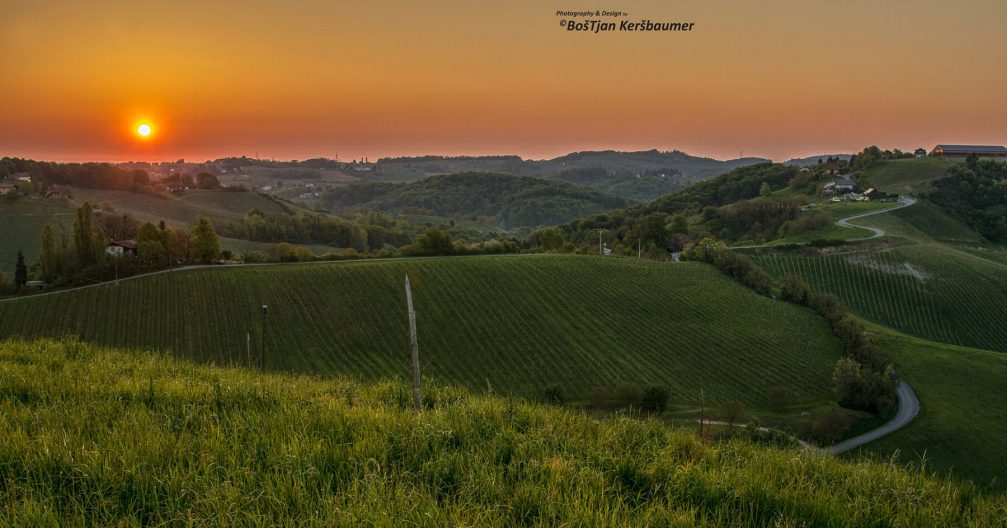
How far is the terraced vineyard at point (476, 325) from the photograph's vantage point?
54.5 meters

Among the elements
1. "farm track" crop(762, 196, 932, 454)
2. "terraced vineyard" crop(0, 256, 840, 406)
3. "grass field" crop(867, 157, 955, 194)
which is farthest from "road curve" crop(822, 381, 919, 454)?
"grass field" crop(867, 157, 955, 194)

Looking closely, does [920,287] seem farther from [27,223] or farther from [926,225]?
[27,223]

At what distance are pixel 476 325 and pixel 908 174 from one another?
618 feet

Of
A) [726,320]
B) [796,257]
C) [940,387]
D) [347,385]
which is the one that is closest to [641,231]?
[796,257]

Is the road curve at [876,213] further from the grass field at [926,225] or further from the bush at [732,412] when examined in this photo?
the bush at [732,412]

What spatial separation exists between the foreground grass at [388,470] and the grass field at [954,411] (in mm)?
36883

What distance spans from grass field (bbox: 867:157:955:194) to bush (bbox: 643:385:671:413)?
164287 mm

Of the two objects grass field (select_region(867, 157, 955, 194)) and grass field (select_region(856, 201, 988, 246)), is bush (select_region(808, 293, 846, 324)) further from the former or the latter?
grass field (select_region(867, 157, 955, 194))

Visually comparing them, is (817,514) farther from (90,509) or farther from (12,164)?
(12,164)

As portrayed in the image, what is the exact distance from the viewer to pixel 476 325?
63219 millimetres

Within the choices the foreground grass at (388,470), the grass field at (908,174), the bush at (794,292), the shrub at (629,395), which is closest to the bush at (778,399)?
the shrub at (629,395)

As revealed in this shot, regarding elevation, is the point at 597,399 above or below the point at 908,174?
below

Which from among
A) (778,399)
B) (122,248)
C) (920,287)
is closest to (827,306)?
(920,287)

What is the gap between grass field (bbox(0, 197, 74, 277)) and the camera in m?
113
